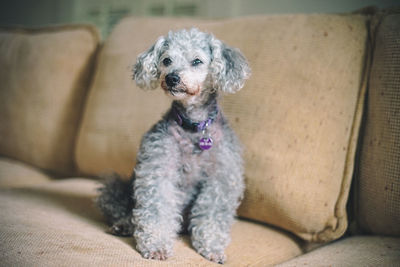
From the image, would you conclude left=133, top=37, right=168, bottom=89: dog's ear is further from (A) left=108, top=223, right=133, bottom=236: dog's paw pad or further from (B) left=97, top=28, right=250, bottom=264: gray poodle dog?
(A) left=108, top=223, right=133, bottom=236: dog's paw pad

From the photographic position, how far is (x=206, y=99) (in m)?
1.42

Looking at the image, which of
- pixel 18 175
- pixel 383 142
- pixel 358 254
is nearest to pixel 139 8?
pixel 18 175

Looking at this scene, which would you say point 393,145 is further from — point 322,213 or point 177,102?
point 177,102

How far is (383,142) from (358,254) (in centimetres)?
40

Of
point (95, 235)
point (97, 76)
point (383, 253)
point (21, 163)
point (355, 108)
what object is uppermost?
point (355, 108)

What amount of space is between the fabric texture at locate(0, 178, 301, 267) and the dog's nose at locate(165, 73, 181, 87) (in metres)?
0.54

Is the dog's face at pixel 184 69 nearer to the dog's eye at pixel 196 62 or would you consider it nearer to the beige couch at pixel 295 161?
the dog's eye at pixel 196 62

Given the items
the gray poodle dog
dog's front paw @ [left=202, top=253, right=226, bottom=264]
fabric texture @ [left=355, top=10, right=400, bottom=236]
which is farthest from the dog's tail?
fabric texture @ [left=355, top=10, right=400, bottom=236]

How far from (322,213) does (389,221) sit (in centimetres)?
22

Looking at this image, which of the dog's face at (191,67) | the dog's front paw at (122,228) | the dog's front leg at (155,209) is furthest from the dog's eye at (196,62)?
the dog's front paw at (122,228)

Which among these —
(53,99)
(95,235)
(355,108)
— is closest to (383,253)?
(355,108)

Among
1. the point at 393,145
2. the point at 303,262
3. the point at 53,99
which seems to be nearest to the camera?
the point at 303,262

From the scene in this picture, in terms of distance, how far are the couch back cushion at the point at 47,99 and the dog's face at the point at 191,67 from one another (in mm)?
910

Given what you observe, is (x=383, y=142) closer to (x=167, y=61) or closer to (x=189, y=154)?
(x=189, y=154)
